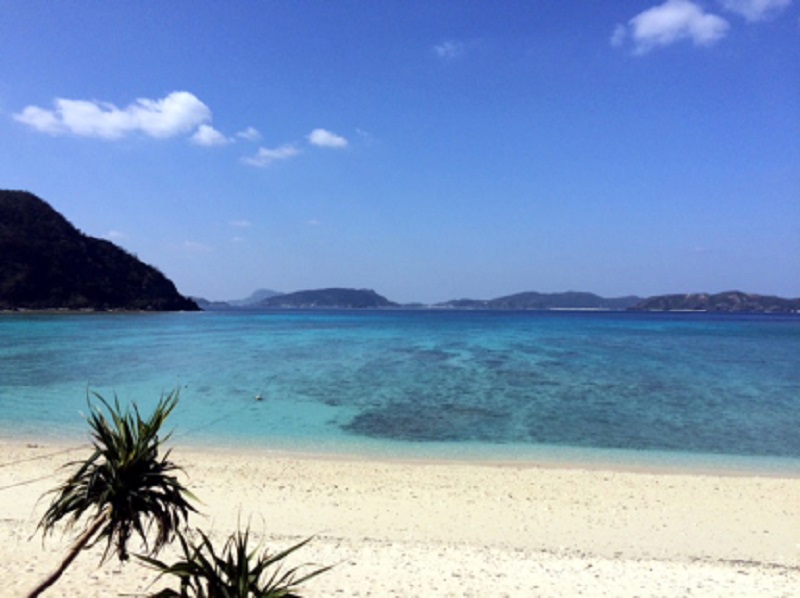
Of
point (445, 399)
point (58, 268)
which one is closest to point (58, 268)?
point (58, 268)

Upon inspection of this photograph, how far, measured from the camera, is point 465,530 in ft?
31.5

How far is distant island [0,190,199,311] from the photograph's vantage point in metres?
115

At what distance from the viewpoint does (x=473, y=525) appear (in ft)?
32.3

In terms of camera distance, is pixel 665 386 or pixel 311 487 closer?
pixel 311 487

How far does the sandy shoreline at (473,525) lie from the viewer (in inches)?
284

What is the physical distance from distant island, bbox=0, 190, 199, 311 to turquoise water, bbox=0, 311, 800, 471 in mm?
85681

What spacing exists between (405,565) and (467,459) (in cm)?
794

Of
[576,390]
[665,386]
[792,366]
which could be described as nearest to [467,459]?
[576,390]

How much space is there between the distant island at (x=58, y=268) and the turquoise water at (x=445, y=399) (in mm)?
Answer: 85681

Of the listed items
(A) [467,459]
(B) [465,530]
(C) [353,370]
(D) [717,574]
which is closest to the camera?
(D) [717,574]

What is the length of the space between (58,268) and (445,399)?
12857 centimetres

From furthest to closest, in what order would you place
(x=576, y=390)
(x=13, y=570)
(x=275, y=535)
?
(x=576, y=390) < (x=275, y=535) < (x=13, y=570)

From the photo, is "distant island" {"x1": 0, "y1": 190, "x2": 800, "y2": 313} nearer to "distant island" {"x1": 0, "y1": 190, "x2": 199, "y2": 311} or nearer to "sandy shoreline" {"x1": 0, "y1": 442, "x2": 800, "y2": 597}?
"distant island" {"x1": 0, "y1": 190, "x2": 199, "y2": 311}

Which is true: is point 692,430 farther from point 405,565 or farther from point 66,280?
point 66,280
